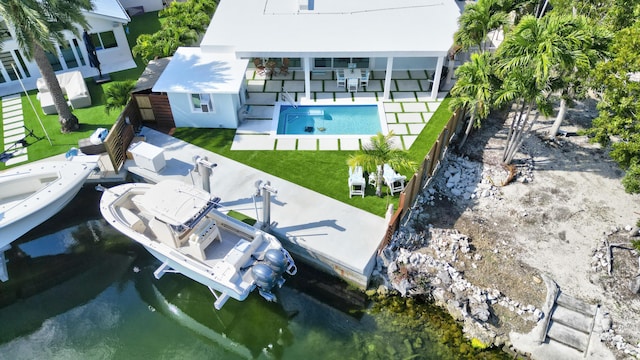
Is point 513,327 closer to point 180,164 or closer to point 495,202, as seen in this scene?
point 495,202

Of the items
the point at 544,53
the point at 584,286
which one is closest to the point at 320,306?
the point at 584,286

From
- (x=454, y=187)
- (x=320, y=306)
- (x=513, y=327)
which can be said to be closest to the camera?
(x=513, y=327)

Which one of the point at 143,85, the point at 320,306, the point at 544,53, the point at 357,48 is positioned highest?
the point at 544,53

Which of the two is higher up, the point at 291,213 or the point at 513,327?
the point at 291,213

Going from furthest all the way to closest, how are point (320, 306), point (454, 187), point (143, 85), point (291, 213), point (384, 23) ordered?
1. point (384, 23)
2. point (143, 85)
3. point (454, 187)
4. point (291, 213)
5. point (320, 306)

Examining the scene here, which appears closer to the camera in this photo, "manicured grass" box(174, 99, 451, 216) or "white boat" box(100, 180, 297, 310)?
"white boat" box(100, 180, 297, 310)

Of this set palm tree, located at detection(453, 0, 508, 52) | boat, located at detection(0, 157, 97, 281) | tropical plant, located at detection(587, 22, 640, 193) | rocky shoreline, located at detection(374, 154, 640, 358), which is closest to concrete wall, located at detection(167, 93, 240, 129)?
boat, located at detection(0, 157, 97, 281)

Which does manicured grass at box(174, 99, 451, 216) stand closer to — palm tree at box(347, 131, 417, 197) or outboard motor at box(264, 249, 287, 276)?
palm tree at box(347, 131, 417, 197)
